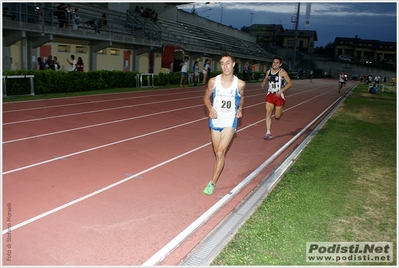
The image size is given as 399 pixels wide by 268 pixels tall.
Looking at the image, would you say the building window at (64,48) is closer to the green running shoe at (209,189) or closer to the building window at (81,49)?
the building window at (81,49)

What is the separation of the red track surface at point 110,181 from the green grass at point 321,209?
1.62 feet

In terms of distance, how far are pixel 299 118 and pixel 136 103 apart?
606 cm

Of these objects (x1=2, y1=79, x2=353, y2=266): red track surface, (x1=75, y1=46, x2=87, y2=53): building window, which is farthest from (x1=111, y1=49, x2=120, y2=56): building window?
(x1=2, y1=79, x2=353, y2=266): red track surface

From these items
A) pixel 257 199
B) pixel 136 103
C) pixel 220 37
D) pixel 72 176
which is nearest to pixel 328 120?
pixel 136 103

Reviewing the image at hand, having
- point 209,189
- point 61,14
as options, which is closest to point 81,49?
point 61,14

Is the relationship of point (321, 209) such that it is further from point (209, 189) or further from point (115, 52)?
point (115, 52)

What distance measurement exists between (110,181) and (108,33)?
63.7ft

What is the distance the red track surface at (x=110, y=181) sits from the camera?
394 cm

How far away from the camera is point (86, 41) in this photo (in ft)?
Result: 77.9

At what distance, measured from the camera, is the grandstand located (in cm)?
1866

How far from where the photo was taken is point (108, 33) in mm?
23625

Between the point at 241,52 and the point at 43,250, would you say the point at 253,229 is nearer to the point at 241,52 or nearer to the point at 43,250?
the point at 43,250

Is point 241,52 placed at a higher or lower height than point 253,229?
higher

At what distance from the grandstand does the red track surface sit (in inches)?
→ 329
